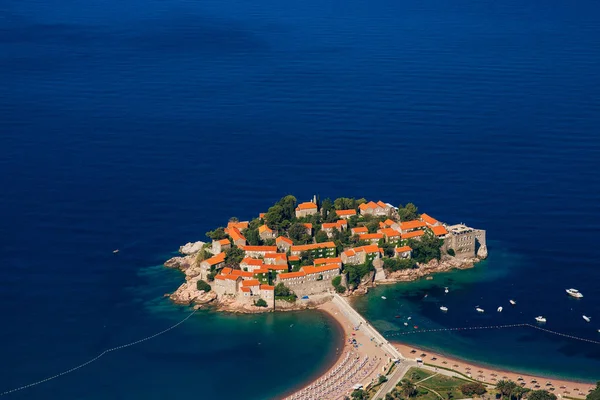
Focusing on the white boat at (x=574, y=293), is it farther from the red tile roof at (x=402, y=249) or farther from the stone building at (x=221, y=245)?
the stone building at (x=221, y=245)

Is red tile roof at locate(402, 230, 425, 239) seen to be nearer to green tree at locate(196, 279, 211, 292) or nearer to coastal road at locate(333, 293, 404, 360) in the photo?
coastal road at locate(333, 293, 404, 360)

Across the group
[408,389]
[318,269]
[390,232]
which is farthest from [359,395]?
[390,232]

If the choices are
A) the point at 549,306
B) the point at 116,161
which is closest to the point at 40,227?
the point at 116,161

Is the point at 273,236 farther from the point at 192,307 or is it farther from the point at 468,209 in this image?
the point at 468,209

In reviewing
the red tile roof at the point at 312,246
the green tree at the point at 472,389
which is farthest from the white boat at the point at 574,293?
the red tile roof at the point at 312,246

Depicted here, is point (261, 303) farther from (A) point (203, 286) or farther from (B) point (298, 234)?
(B) point (298, 234)
